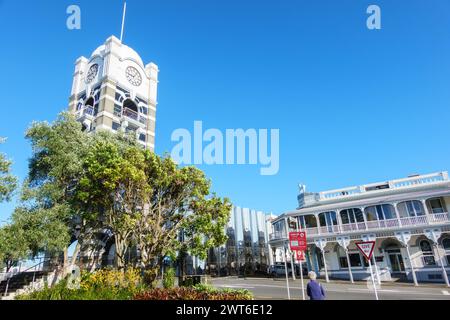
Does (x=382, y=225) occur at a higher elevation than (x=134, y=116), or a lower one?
lower

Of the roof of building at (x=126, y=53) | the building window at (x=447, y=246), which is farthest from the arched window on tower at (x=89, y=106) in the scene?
the building window at (x=447, y=246)

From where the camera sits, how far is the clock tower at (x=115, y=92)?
119 ft

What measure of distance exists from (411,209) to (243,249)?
98.3 ft

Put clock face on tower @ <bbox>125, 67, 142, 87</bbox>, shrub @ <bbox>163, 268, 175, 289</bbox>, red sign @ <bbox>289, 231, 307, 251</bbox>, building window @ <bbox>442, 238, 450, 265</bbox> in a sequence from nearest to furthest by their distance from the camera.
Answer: red sign @ <bbox>289, 231, 307, 251</bbox>, shrub @ <bbox>163, 268, 175, 289</bbox>, building window @ <bbox>442, 238, 450, 265</bbox>, clock face on tower @ <bbox>125, 67, 142, 87</bbox>

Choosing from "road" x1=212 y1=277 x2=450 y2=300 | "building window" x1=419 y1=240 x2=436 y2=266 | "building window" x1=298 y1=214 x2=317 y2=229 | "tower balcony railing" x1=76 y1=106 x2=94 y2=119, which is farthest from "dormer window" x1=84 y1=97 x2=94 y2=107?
"building window" x1=419 y1=240 x2=436 y2=266

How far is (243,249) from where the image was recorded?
1964 inches

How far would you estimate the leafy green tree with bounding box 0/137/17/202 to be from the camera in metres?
16.8

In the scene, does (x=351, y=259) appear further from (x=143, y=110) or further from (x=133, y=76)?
(x=133, y=76)

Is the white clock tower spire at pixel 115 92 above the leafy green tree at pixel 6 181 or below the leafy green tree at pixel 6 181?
above

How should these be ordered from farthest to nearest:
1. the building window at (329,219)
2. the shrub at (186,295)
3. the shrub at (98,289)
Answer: the building window at (329,219)
the shrub at (98,289)
the shrub at (186,295)

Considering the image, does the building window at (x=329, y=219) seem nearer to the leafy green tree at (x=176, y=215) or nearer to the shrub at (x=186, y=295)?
the leafy green tree at (x=176, y=215)

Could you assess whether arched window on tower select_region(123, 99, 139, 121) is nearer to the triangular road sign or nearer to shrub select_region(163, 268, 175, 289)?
shrub select_region(163, 268, 175, 289)

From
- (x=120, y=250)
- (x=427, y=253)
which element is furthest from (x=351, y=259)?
(x=120, y=250)
